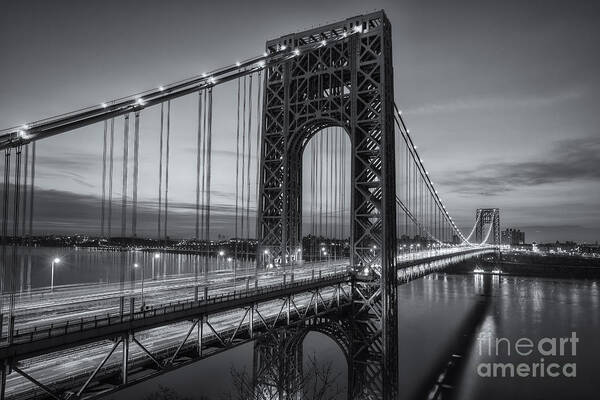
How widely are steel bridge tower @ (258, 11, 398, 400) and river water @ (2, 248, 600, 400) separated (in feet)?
13.1

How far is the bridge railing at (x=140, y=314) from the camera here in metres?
10.8

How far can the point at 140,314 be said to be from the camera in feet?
47.4

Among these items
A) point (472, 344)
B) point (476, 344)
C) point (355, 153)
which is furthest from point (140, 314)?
point (476, 344)

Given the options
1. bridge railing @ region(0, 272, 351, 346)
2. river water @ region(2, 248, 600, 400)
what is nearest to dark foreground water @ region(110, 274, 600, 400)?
river water @ region(2, 248, 600, 400)

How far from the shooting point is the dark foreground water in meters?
37.1

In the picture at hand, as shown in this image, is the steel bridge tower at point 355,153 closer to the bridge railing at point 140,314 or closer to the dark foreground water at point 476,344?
the bridge railing at point 140,314

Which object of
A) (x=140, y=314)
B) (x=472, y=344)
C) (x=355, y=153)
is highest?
(x=355, y=153)

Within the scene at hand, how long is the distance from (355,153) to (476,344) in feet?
119

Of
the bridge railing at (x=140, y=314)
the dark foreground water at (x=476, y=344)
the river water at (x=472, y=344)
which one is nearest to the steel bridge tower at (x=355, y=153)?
the bridge railing at (x=140, y=314)

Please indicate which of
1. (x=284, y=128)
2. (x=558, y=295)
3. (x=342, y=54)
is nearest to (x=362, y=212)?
(x=284, y=128)

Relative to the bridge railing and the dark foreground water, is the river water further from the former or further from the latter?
the bridge railing

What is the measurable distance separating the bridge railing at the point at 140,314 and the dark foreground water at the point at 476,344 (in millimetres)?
14106

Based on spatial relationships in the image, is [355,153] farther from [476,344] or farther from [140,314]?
[476,344]

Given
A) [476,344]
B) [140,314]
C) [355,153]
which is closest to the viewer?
[140,314]
